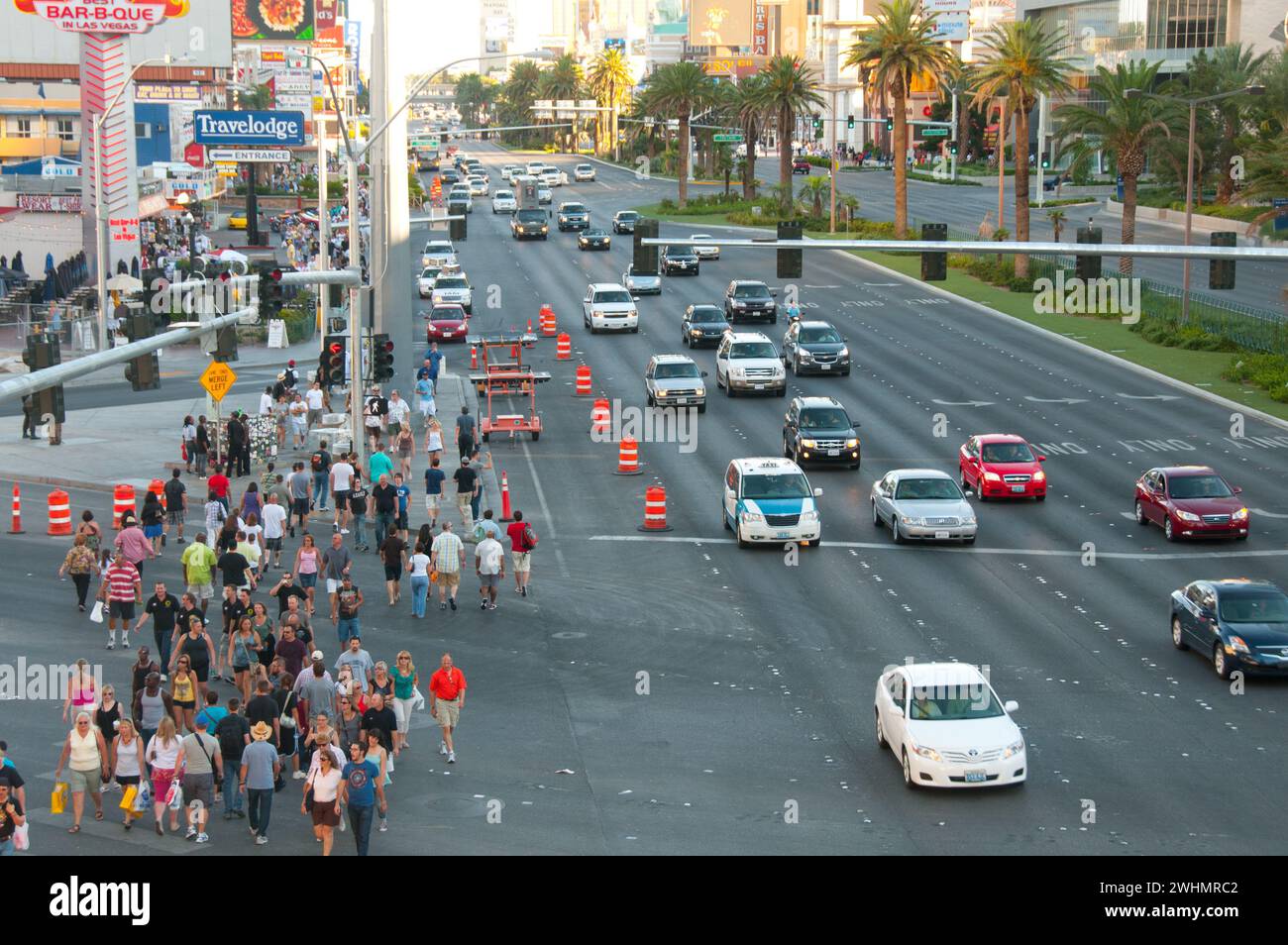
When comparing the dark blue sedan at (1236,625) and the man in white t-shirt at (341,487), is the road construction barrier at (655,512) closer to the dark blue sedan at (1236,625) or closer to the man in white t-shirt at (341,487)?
the man in white t-shirt at (341,487)

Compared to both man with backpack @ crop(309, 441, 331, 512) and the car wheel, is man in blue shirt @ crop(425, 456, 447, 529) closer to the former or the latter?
man with backpack @ crop(309, 441, 331, 512)

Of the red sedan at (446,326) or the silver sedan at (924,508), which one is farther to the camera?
the red sedan at (446,326)

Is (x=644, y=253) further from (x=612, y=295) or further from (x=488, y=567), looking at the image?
(x=612, y=295)

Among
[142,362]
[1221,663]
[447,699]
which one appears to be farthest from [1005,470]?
[142,362]

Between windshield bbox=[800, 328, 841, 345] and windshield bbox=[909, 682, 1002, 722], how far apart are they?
112ft

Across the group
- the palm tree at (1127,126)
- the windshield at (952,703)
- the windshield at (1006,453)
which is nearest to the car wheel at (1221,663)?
the windshield at (952,703)

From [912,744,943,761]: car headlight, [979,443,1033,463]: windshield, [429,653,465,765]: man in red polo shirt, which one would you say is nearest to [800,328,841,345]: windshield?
[979,443,1033,463]: windshield

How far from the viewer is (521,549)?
2898 cm

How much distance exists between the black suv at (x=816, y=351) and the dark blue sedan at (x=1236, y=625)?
27.6 metres

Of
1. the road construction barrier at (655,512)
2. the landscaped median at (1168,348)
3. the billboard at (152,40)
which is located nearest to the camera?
the road construction barrier at (655,512)

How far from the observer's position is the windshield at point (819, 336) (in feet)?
177

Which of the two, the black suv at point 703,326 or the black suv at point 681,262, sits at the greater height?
the black suv at point 681,262

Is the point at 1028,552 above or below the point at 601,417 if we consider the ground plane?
below

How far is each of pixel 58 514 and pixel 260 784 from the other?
55.3ft
